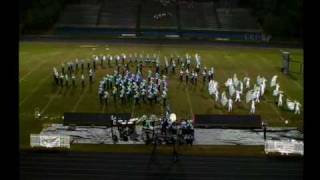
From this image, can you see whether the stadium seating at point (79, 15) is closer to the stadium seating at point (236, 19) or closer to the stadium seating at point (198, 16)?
the stadium seating at point (198, 16)

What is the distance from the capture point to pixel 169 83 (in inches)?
830

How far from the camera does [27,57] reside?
91.3 feet

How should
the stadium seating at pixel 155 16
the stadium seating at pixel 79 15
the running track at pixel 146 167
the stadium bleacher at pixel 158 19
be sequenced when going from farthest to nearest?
the stadium seating at pixel 79 15 → the stadium seating at pixel 155 16 → the stadium bleacher at pixel 158 19 → the running track at pixel 146 167

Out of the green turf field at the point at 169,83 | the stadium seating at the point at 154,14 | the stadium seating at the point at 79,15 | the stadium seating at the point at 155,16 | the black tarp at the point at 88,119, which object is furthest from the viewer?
the stadium seating at the point at 154,14

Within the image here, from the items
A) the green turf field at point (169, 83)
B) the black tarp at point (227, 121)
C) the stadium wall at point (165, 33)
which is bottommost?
the black tarp at point (227, 121)

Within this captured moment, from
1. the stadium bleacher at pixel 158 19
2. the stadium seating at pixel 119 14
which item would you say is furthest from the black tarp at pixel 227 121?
the stadium seating at pixel 119 14

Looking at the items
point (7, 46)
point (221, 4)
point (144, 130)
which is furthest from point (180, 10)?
point (7, 46)

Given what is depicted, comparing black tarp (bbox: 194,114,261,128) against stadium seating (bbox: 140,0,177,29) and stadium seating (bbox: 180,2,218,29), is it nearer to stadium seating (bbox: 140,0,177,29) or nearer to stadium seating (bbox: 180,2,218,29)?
stadium seating (bbox: 140,0,177,29)

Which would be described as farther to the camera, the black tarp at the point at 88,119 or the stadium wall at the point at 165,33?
the stadium wall at the point at 165,33

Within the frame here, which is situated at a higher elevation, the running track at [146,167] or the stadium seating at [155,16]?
the stadium seating at [155,16]

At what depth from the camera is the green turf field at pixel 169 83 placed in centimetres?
1658

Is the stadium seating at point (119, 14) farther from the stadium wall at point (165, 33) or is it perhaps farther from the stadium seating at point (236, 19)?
the stadium seating at point (236, 19)

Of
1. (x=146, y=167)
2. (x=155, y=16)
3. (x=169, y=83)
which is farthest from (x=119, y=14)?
(x=146, y=167)

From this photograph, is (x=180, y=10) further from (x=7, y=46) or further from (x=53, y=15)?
(x=7, y=46)
